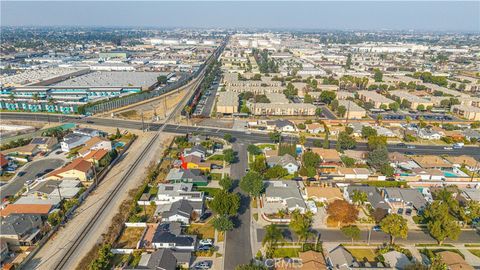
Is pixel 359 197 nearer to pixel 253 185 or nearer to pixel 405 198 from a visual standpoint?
pixel 405 198

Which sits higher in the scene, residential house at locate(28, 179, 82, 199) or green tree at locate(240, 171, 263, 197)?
green tree at locate(240, 171, 263, 197)

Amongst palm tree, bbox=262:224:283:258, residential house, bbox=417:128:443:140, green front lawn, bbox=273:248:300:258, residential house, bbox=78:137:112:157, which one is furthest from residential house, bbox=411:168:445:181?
residential house, bbox=78:137:112:157

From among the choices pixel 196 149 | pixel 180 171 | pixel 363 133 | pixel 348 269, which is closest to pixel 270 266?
pixel 348 269

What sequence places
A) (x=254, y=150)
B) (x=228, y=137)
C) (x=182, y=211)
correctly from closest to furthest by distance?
(x=182, y=211) < (x=254, y=150) < (x=228, y=137)

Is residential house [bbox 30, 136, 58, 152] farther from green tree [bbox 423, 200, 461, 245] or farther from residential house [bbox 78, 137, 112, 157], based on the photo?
green tree [bbox 423, 200, 461, 245]

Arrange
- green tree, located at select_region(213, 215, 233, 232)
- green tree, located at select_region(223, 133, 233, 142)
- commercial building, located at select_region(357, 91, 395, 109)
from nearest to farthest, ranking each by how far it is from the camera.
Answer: green tree, located at select_region(213, 215, 233, 232)
green tree, located at select_region(223, 133, 233, 142)
commercial building, located at select_region(357, 91, 395, 109)

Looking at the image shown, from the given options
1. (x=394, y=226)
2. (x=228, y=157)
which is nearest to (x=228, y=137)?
(x=228, y=157)
